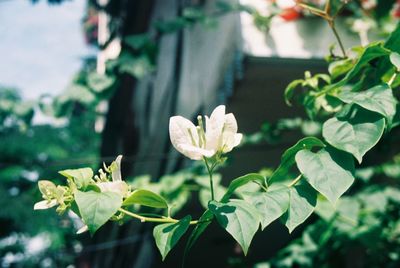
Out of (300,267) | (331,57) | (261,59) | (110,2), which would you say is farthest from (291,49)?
(331,57)

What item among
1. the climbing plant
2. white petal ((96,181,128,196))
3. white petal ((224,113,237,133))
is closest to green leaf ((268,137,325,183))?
the climbing plant

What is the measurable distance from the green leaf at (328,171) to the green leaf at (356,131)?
0.05 ft

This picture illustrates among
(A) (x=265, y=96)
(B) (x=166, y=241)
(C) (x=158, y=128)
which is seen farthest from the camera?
(A) (x=265, y=96)

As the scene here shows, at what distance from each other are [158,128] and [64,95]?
0.80 metres

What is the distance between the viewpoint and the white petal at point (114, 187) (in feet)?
1.95

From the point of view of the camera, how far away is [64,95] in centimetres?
203

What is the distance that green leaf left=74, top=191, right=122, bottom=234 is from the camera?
513mm

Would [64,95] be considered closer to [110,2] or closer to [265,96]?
[110,2]

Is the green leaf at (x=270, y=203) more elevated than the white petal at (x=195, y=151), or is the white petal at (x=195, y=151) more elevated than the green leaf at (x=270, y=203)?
the white petal at (x=195, y=151)

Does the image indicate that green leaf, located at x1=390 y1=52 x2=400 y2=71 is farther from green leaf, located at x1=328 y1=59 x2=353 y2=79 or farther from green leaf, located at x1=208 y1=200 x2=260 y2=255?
green leaf, located at x1=208 y1=200 x2=260 y2=255

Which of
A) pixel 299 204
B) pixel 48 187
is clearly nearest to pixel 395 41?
pixel 299 204

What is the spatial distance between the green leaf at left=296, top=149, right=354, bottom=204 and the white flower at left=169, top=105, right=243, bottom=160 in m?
0.11

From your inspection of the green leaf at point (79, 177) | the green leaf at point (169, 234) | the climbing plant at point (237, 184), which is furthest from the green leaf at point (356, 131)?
the green leaf at point (79, 177)

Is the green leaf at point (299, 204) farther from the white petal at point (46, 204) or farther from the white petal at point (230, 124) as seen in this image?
the white petal at point (46, 204)
